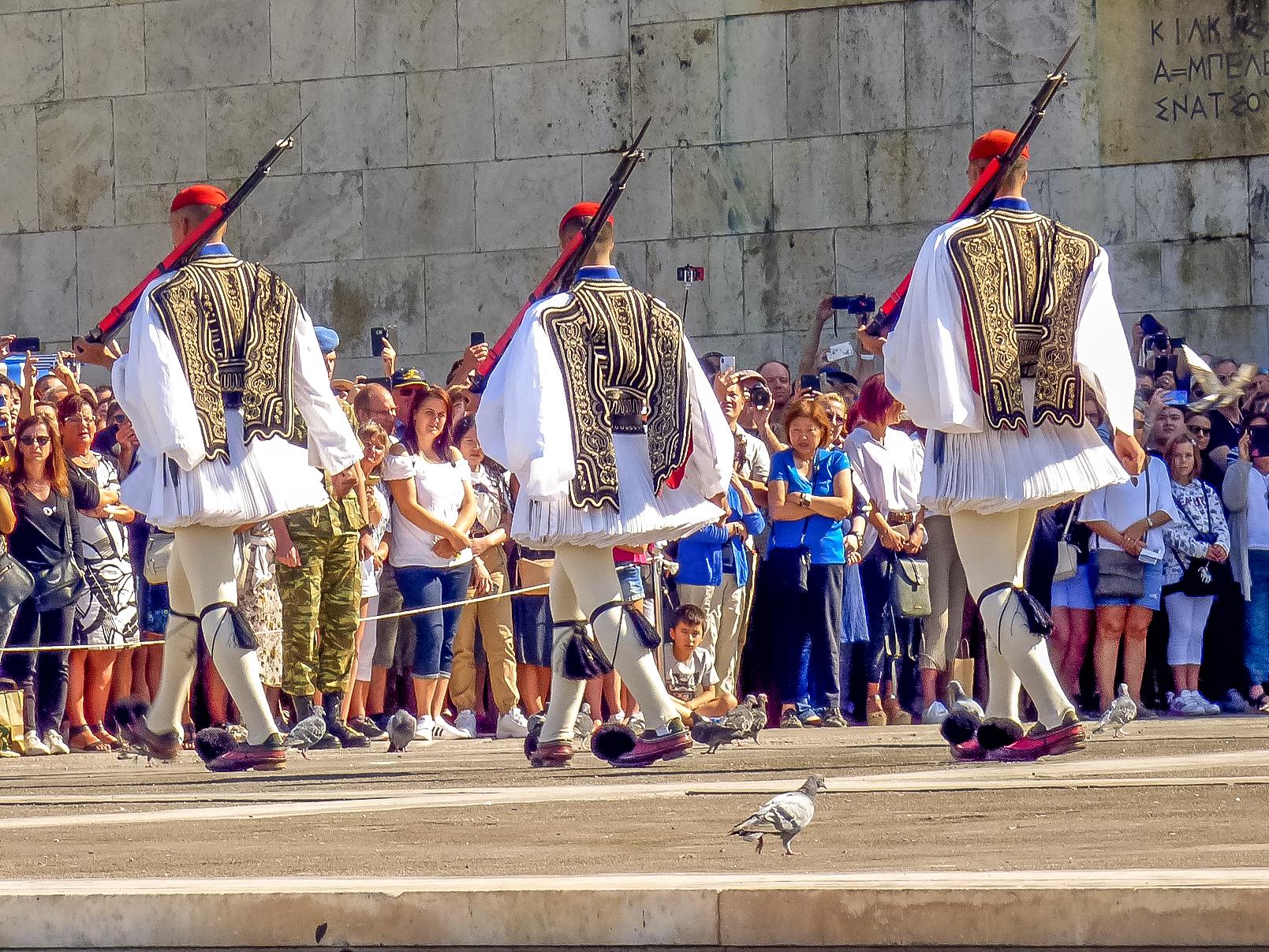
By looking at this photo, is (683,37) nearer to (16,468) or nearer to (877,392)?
(877,392)

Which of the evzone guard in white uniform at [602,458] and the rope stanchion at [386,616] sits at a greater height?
the evzone guard in white uniform at [602,458]

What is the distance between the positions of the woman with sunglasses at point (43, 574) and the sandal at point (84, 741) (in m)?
0.07

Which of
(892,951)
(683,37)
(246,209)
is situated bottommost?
(892,951)

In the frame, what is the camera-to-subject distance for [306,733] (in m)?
10.1

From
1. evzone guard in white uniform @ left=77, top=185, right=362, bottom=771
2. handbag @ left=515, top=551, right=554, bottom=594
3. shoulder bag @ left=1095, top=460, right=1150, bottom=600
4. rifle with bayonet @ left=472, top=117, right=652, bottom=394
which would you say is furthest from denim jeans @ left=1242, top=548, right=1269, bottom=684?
evzone guard in white uniform @ left=77, top=185, right=362, bottom=771

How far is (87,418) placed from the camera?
1123 cm

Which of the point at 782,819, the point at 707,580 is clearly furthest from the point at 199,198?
the point at 782,819

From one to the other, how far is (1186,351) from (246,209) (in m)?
7.37

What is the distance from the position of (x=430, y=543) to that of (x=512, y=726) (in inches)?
39.5

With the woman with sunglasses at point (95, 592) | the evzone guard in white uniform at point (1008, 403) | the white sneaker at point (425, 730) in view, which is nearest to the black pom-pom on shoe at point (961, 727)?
the evzone guard in white uniform at point (1008, 403)

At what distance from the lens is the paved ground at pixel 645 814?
5.77 m

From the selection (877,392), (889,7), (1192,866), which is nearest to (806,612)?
(877,392)

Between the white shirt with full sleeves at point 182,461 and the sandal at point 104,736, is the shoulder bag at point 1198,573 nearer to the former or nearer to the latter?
the white shirt with full sleeves at point 182,461

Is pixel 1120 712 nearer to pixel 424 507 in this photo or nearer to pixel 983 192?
pixel 983 192
